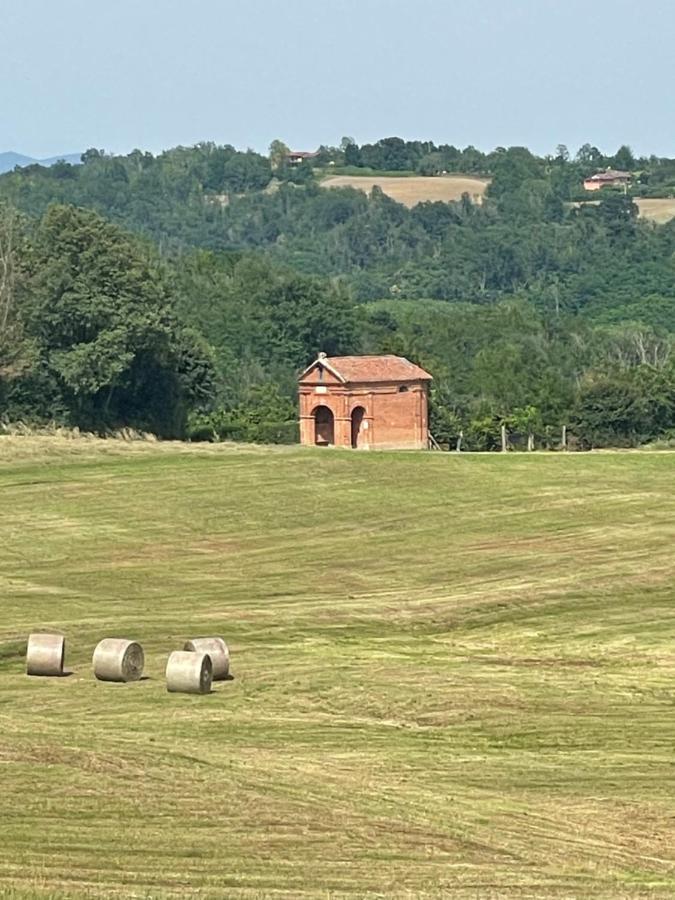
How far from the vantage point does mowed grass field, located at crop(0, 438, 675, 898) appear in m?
19.8

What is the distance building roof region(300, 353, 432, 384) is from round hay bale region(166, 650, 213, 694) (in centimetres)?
4118

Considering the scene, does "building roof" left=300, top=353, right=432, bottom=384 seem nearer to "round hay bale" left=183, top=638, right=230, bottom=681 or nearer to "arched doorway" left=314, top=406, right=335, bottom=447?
"arched doorway" left=314, top=406, right=335, bottom=447

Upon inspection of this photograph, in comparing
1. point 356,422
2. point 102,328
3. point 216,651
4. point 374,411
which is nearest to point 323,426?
point 356,422

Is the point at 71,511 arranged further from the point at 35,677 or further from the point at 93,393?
the point at 93,393

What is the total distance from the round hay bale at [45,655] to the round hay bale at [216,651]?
81.7 inches

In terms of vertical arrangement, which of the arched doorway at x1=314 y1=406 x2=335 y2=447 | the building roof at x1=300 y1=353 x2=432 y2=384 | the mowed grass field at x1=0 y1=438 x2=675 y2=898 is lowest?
the arched doorway at x1=314 y1=406 x2=335 y2=447

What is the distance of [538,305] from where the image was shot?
634 feet

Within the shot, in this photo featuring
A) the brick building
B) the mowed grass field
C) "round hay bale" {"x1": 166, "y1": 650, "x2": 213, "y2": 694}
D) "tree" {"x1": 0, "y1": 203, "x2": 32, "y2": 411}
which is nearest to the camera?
the mowed grass field

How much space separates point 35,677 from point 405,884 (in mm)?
13842

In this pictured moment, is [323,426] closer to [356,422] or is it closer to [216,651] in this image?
[356,422]

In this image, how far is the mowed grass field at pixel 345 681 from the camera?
19.8 meters

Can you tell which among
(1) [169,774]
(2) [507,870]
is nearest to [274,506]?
(1) [169,774]

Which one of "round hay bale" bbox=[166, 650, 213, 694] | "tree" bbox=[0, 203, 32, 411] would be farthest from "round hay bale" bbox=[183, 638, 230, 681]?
"tree" bbox=[0, 203, 32, 411]

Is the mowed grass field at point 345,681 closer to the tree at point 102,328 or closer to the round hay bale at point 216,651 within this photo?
the round hay bale at point 216,651
